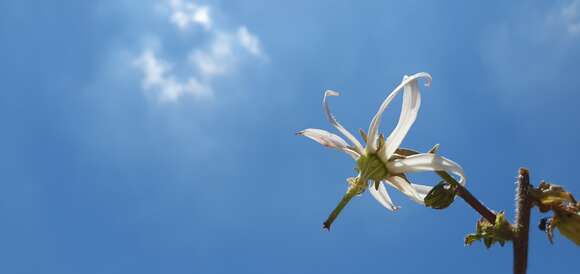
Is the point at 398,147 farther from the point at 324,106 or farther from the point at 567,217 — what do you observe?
the point at 567,217

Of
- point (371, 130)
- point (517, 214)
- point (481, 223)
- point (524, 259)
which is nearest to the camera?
point (524, 259)

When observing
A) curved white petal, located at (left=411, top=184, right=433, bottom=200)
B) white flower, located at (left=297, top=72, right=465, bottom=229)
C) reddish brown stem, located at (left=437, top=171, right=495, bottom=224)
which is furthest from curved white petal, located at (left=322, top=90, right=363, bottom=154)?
reddish brown stem, located at (left=437, top=171, right=495, bottom=224)

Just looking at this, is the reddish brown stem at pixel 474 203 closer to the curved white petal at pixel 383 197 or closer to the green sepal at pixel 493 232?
the green sepal at pixel 493 232

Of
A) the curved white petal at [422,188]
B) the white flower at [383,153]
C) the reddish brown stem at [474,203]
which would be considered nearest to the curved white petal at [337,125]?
the white flower at [383,153]

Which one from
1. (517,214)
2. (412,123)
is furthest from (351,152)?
(517,214)

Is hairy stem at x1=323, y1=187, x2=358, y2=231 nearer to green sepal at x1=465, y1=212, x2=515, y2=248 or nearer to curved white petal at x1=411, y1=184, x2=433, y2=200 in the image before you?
curved white petal at x1=411, y1=184, x2=433, y2=200

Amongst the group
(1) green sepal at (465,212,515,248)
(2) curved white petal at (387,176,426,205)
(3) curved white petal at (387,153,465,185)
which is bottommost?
(1) green sepal at (465,212,515,248)

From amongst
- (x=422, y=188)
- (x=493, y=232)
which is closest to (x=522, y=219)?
(x=493, y=232)
